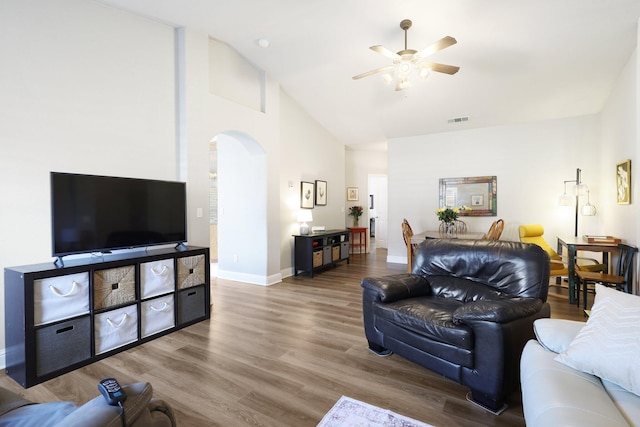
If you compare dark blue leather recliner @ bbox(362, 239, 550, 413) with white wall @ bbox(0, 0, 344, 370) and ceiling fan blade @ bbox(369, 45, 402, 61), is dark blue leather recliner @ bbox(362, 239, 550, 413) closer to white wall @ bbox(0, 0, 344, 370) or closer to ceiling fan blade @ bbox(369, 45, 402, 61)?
ceiling fan blade @ bbox(369, 45, 402, 61)

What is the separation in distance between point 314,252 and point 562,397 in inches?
184

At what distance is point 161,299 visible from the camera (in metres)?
3.25

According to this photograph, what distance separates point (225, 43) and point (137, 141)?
2.02 m

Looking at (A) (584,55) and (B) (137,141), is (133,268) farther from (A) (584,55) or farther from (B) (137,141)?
(A) (584,55)

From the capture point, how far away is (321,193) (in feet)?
22.5

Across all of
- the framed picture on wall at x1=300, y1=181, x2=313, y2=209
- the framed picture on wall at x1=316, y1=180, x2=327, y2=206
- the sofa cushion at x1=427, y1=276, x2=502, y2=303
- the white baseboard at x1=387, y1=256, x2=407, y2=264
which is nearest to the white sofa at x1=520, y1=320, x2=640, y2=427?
the sofa cushion at x1=427, y1=276, x2=502, y2=303

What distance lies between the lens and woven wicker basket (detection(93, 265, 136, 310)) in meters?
2.72

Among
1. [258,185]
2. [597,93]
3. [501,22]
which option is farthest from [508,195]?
[258,185]

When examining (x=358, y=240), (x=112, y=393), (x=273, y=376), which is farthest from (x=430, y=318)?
(x=358, y=240)

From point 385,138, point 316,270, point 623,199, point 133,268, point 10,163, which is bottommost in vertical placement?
point 316,270

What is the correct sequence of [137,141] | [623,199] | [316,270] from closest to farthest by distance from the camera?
1. [137,141]
2. [623,199]
3. [316,270]

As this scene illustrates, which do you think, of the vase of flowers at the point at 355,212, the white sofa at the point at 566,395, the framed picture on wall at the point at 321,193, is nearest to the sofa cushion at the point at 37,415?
the white sofa at the point at 566,395

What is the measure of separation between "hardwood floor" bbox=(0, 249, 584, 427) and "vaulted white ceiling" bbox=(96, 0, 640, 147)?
334 cm

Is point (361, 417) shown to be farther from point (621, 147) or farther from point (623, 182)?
point (621, 147)
